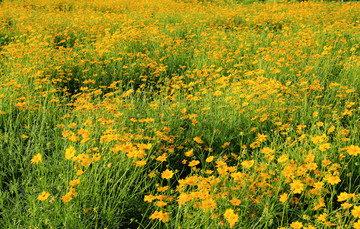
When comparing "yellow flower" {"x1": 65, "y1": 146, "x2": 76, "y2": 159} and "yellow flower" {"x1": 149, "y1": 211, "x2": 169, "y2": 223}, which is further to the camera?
"yellow flower" {"x1": 65, "y1": 146, "x2": 76, "y2": 159}

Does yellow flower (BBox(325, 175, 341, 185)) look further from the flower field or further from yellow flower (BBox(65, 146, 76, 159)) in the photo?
yellow flower (BBox(65, 146, 76, 159))

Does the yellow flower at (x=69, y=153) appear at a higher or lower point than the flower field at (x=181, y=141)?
higher

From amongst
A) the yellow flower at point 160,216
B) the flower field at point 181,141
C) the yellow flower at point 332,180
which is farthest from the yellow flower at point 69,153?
the yellow flower at point 332,180

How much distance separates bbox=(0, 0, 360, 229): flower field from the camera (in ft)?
5.30

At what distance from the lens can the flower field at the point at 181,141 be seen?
1.61 m

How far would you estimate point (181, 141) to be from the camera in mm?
2561

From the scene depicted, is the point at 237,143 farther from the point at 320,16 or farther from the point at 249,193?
the point at 320,16

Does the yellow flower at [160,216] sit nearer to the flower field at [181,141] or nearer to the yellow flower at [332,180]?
the flower field at [181,141]

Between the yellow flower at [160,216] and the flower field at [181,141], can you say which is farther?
the flower field at [181,141]

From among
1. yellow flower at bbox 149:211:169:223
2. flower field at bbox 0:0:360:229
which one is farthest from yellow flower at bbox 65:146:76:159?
yellow flower at bbox 149:211:169:223

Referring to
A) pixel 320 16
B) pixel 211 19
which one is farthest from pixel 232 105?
pixel 320 16

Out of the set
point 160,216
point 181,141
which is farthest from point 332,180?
point 181,141

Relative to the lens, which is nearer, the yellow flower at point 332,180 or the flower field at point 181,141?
the yellow flower at point 332,180

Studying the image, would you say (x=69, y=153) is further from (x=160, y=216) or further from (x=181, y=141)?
(x=181, y=141)
